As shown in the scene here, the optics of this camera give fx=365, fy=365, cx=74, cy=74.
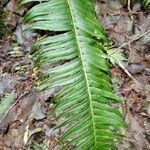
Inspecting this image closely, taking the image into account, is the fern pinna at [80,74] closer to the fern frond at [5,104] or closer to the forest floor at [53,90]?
the forest floor at [53,90]

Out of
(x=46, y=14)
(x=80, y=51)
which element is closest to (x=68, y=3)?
(x=46, y=14)

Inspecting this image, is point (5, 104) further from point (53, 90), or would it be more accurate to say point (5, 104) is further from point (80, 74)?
point (80, 74)

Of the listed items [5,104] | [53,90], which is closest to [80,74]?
[53,90]

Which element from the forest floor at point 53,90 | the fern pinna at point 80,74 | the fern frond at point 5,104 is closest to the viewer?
the fern pinna at point 80,74

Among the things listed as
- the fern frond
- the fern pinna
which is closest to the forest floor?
the fern frond

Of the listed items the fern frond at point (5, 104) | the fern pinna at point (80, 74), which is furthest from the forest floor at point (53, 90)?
the fern pinna at point (80, 74)
